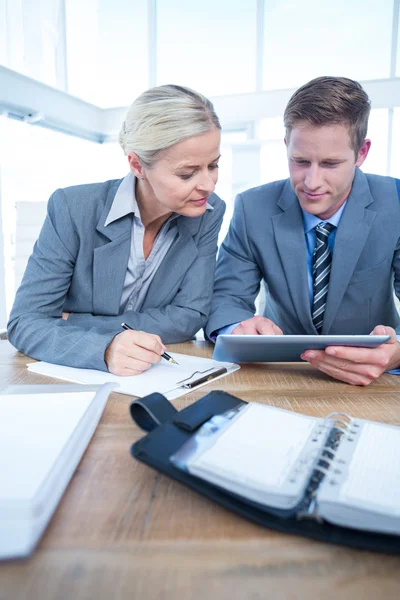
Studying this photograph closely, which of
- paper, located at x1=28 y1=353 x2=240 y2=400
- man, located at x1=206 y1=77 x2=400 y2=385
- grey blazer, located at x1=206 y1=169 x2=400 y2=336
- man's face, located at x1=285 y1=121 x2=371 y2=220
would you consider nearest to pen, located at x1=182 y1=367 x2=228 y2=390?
paper, located at x1=28 y1=353 x2=240 y2=400

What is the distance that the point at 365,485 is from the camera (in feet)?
1.56

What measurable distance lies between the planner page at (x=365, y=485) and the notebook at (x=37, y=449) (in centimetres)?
28

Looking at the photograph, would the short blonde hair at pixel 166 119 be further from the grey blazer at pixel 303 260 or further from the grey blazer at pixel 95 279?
the grey blazer at pixel 303 260

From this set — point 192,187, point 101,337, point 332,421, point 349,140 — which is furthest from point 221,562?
point 349,140

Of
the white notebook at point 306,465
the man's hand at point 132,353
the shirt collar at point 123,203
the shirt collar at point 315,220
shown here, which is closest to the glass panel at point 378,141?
the shirt collar at point 315,220

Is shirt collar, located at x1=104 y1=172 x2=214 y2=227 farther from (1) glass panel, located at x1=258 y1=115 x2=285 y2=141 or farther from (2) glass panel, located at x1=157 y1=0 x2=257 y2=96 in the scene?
(2) glass panel, located at x1=157 y1=0 x2=257 y2=96

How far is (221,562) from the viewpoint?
0.43 meters

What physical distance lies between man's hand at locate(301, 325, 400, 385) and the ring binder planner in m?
0.34

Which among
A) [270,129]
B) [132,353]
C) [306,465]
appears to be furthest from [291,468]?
[270,129]

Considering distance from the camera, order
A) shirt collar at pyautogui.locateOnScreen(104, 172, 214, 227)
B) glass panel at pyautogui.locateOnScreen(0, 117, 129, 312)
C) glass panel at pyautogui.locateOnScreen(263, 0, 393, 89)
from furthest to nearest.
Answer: glass panel at pyautogui.locateOnScreen(263, 0, 393, 89) → glass panel at pyautogui.locateOnScreen(0, 117, 129, 312) → shirt collar at pyautogui.locateOnScreen(104, 172, 214, 227)

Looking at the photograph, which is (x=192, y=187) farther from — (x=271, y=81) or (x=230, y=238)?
(x=271, y=81)

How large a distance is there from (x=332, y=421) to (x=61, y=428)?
40 centimetres

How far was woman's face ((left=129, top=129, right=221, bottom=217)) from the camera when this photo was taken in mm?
1284

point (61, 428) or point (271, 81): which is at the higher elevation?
point (271, 81)
